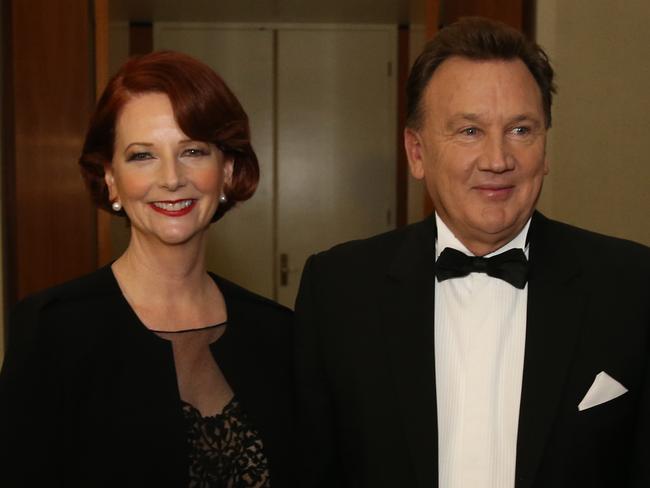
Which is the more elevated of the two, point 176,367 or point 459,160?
point 459,160

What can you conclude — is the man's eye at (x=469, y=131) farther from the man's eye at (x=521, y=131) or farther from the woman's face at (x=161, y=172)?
the woman's face at (x=161, y=172)

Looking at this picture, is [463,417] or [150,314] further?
[150,314]

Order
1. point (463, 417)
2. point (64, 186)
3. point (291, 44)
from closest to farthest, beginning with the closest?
point (463, 417) → point (64, 186) → point (291, 44)

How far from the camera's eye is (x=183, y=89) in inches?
79.8

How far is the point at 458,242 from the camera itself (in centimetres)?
197

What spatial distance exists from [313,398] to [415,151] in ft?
2.13

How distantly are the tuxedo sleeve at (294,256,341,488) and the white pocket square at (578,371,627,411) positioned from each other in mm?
581

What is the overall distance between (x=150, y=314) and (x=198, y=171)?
38 cm

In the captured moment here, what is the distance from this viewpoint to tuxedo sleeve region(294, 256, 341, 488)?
195cm

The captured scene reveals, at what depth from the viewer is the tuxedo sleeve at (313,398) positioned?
1947 millimetres

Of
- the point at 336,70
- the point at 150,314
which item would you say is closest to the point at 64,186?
the point at 150,314

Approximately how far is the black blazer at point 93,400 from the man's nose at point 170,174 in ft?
1.00

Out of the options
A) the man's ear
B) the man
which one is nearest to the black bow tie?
the man

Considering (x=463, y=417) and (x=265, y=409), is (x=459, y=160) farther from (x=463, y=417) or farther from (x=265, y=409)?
(x=265, y=409)
